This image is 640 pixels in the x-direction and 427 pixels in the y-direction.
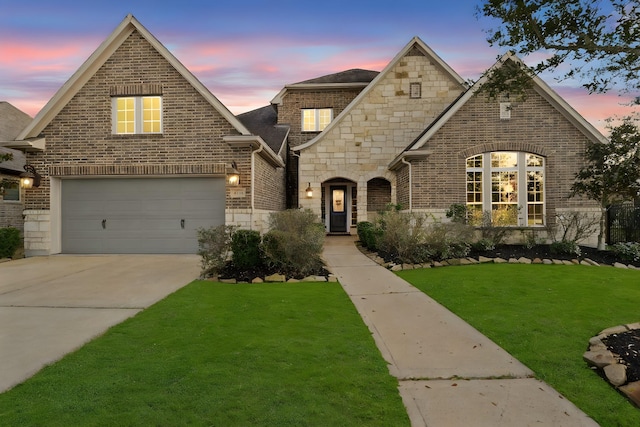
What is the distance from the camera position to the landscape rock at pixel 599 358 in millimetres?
3552

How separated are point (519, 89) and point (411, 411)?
490 cm

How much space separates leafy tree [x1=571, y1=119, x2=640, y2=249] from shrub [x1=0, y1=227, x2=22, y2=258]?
18.7 m

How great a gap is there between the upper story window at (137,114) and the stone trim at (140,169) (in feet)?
4.13

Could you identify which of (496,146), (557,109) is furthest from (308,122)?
(557,109)

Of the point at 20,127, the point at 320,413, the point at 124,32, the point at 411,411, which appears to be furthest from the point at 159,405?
the point at 20,127

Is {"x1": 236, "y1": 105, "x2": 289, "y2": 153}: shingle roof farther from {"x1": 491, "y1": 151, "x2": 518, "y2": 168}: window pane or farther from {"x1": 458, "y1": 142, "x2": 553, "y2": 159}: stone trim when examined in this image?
{"x1": 491, "y1": 151, "x2": 518, "y2": 168}: window pane

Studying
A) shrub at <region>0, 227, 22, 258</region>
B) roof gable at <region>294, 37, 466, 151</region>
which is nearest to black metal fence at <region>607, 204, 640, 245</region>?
roof gable at <region>294, 37, 466, 151</region>

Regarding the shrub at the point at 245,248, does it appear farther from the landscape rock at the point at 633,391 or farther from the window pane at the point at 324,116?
the window pane at the point at 324,116

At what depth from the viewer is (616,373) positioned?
3357 mm

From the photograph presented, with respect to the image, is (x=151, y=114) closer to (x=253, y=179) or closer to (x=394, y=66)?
(x=253, y=179)

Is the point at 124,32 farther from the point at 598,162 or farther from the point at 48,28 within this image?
the point at 598,162

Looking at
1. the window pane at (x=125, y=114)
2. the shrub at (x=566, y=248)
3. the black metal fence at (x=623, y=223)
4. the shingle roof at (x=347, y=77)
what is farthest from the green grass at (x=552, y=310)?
the shingle roof at (x=347, y=77)

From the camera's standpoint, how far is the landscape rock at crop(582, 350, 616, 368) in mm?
3552

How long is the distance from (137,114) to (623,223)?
18725 millimetres
